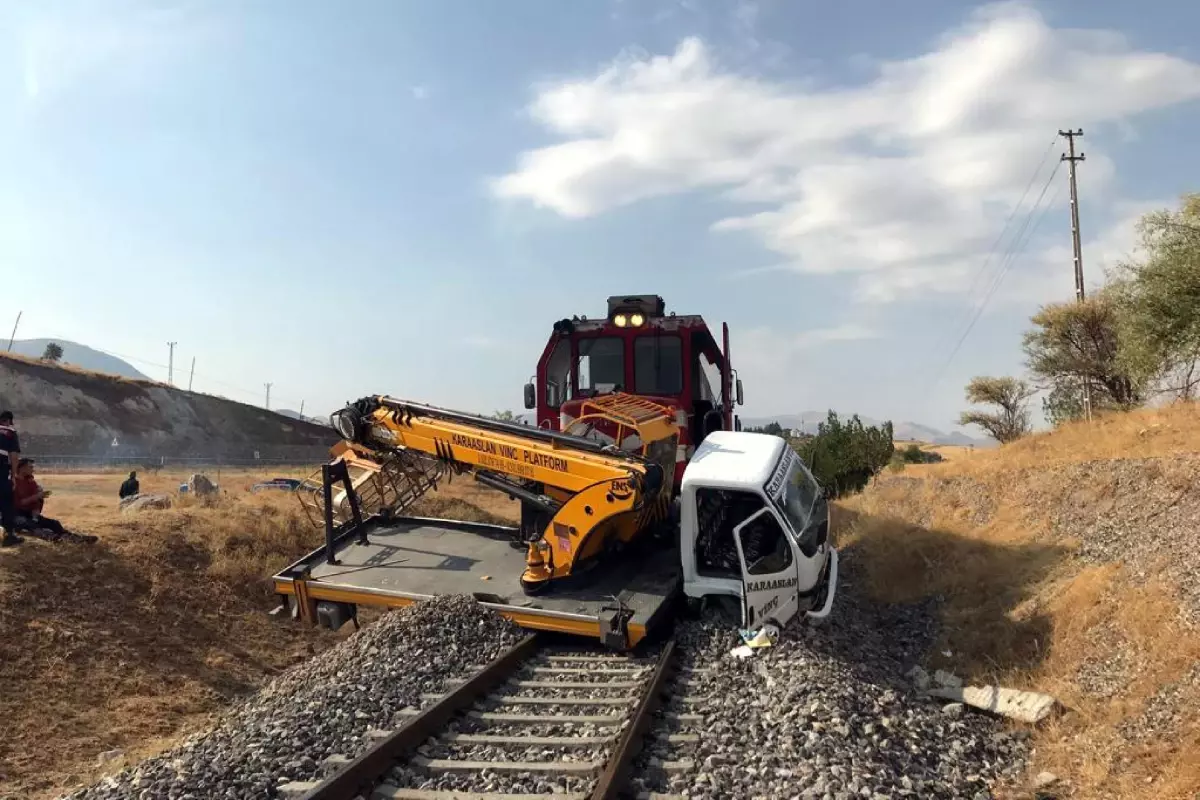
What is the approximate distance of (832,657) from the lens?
705 centimetres

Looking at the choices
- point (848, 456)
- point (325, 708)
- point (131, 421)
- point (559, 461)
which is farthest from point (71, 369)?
point (325, 708)

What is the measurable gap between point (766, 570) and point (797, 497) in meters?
1.01

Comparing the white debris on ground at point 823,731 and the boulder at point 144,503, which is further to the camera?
the boulder at point 144,503

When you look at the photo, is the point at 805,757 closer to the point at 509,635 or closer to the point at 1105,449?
the point at 509,635

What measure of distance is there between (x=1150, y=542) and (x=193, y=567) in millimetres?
12924

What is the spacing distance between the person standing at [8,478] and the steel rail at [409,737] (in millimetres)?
7880

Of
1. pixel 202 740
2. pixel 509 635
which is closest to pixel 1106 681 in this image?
pixel 509 635

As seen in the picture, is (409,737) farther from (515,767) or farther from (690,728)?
(690,728)

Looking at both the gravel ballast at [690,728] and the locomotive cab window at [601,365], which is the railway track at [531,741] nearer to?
the gravel ballast at [690,728]

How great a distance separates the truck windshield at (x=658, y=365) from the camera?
435 inches

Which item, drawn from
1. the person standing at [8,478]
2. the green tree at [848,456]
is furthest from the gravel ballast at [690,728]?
the green tree at [848,456]

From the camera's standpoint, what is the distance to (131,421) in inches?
1932

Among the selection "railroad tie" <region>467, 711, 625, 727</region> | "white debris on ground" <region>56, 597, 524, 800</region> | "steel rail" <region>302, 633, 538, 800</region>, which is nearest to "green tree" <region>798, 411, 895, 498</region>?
"white debris on ground" <region>56, 597, 524, 800</region>

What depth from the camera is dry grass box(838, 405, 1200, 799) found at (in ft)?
17.5
